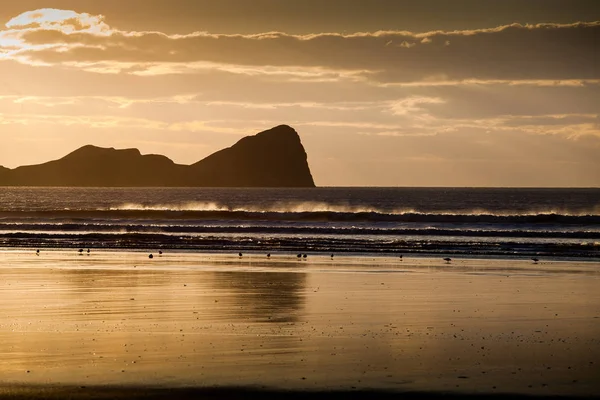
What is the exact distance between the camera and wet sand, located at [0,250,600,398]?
14695 mm

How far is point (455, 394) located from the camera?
551 inches

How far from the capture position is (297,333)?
63.1 feet

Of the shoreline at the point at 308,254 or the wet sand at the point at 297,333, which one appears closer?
the wet sand at the point at 297,333

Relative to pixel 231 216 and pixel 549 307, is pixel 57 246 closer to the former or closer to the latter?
pixel 549 307

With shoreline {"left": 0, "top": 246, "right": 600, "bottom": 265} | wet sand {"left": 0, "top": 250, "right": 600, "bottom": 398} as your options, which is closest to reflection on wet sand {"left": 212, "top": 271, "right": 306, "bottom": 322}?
wet sand {"left": 0, "top": 250, "right": 600, "bottom": 398}

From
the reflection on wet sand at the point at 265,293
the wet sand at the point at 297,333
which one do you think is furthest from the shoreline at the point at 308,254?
the reflection on wet sand at the point at 265,293

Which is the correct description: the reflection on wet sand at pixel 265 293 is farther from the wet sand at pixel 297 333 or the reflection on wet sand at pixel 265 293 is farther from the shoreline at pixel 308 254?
the shoreline at pixel 308 254

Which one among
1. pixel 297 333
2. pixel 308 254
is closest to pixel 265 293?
pixel 297 333

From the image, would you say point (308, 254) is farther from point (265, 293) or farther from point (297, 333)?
point (297, 333)

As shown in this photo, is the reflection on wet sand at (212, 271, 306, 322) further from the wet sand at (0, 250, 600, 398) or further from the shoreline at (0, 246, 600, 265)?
the shoreline at (0, 246, 600, 265)

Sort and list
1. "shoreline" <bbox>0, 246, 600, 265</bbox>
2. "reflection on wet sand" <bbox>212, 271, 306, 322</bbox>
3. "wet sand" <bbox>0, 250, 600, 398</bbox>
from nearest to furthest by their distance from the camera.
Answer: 1. "wet sand" <bbox>0, 250, 600, 398</bbox>
2. "reflection on wet sand" <bbox>212, 271, 306, 322</bbox>
3. "shoreline" <bbox>0, 246, 600, 265</bbox>

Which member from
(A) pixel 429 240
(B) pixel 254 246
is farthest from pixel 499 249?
(B) pixel 254 246

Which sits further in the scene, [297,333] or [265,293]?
[265,293]

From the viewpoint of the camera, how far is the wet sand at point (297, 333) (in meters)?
14.7
